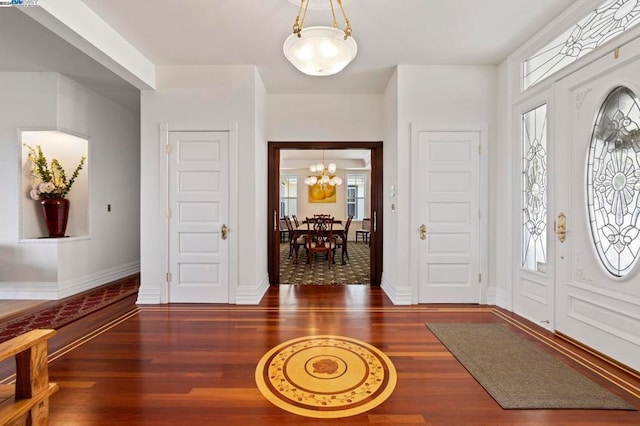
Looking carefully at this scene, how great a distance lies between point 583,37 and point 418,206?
6.78 ft

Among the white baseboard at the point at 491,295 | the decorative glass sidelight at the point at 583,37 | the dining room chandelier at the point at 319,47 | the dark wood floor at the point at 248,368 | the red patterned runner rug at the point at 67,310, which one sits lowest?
the dark wood floor at the point at 248,368

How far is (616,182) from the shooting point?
2277mm

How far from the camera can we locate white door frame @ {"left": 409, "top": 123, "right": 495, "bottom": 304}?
11.8ft

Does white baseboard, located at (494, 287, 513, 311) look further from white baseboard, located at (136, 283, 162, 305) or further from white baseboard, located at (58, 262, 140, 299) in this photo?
white baseboard, located at (58, 262, 140, 299)

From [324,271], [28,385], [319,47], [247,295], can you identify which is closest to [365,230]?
[324,271]

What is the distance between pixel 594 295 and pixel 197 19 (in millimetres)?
4167

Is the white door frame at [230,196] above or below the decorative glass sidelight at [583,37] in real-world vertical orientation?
below

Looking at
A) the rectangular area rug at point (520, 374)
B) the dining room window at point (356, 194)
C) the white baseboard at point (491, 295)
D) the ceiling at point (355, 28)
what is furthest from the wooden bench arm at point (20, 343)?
the dining room window at point (356, 194)

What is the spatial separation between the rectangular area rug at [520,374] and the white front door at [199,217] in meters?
2.62

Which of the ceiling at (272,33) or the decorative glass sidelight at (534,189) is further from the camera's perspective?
the decorative glass sidelight at (534,189)

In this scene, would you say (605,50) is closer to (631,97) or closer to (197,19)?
(631,97)

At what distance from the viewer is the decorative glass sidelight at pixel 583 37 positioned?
2223 mm

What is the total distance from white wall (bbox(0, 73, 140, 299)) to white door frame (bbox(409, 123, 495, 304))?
4.43 metres

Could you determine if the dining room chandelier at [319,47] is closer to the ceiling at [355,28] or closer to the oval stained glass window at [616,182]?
the ceiling at [355,28]
